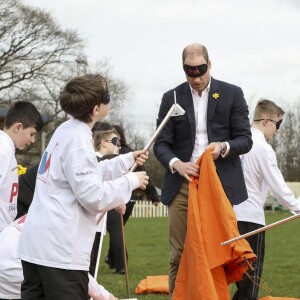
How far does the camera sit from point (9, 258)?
5988mm

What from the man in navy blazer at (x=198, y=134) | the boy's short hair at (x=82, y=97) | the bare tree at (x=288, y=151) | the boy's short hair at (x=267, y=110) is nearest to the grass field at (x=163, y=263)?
the boy's short hair at (x=267, y=110)

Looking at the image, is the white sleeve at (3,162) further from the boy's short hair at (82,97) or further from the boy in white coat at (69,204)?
the boy's short hair at (82,97)

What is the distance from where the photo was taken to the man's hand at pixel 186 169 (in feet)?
20.3

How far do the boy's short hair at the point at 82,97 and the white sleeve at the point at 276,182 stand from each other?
2875mm

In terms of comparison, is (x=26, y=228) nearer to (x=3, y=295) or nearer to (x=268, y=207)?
(x=3, y=295)

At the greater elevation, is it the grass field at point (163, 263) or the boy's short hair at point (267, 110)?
the boy's short hair at point (267, 110)

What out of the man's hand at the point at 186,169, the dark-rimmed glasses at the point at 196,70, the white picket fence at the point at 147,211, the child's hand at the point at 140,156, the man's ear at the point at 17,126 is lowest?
the white picket fence at the point at 147,211

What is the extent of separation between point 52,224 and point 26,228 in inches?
8.9

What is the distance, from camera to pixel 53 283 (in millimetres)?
4930

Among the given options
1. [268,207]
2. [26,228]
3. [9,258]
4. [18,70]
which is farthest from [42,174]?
[268,207]

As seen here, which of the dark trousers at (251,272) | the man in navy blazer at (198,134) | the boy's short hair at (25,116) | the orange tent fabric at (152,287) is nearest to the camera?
the man in navy blazer at (198,134)

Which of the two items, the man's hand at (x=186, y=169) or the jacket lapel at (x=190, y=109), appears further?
the jacket lapel at (x=190, y=109)

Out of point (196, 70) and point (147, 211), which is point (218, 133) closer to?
point (196, 70)

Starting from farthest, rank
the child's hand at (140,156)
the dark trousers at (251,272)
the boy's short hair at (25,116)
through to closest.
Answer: the dark trousers at (251,272), the boy's short hair at (25,116), the child's hand at (140,156)
